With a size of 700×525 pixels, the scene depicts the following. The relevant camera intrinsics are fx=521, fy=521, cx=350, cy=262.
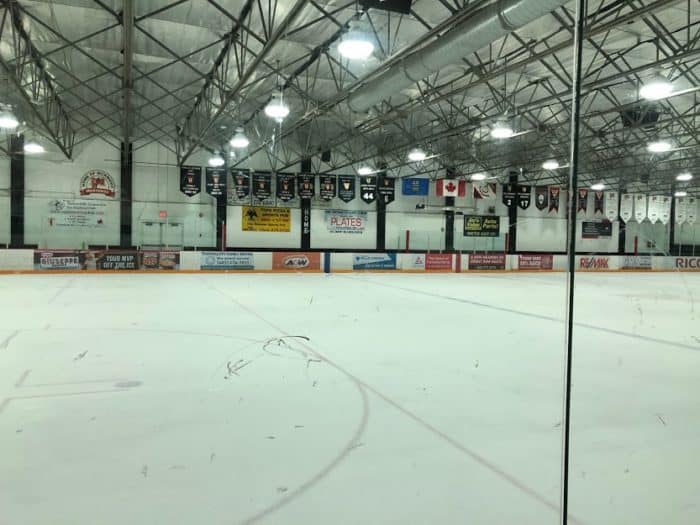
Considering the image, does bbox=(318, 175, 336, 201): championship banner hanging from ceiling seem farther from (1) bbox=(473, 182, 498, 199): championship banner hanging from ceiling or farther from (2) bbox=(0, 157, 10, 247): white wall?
(2) bbox=(0, 157, 10, 247): white wall

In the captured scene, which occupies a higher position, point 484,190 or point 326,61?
point 326,61

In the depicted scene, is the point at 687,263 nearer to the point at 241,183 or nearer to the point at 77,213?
the point at 241,183

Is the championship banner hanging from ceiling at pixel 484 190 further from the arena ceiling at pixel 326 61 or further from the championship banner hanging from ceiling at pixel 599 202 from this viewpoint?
the championship banner hanging from ceiling at pixel 599 202

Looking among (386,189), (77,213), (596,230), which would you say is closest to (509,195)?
(596,230)

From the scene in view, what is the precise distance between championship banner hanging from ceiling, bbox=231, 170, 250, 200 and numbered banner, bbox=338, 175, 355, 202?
499cm

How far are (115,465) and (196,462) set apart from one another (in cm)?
49

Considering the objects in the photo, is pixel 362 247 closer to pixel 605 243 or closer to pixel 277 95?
Answer: pixel 277 95

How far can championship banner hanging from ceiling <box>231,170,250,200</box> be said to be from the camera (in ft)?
83.6

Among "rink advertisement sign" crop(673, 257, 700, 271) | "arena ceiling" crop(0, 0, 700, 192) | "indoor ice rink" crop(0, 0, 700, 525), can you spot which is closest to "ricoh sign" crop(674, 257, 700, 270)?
"rink advertisement sign" crop(673, 257, 700, 271)

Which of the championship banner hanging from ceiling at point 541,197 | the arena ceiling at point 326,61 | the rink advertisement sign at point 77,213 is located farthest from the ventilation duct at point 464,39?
the championship banner hanging from ceiling at point 541,197

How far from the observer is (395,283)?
59.2ft

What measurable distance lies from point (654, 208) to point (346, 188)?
730 inches

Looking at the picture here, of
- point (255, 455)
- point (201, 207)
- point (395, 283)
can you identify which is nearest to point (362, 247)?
point (201, 207)

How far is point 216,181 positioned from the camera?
25.5 meters
